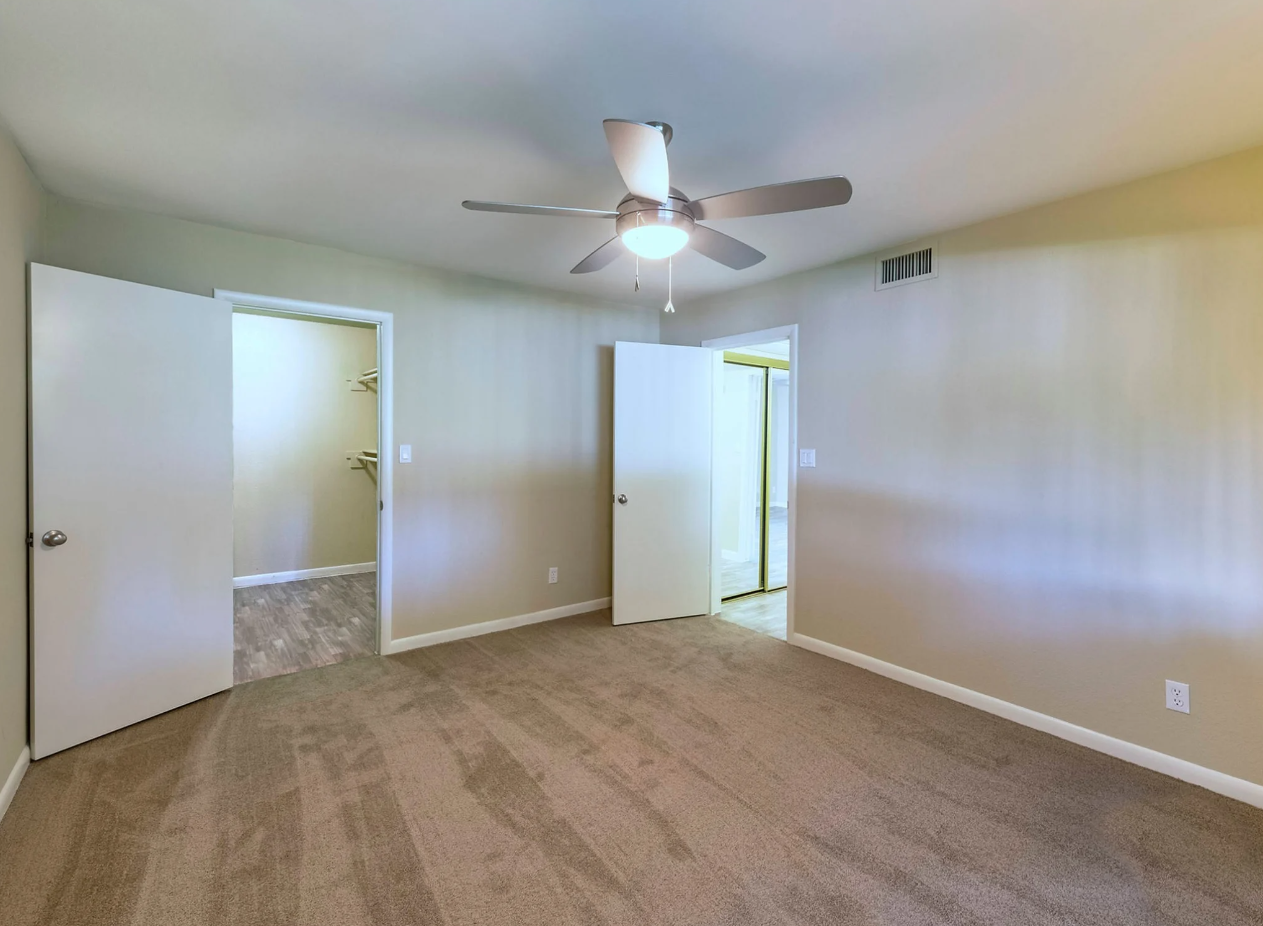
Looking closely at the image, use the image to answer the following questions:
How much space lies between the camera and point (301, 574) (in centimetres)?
522

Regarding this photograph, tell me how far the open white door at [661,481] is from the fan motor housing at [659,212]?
2.00 m

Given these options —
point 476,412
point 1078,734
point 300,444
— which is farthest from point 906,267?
point 300,444

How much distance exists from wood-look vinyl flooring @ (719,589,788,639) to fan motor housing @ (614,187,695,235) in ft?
9.27

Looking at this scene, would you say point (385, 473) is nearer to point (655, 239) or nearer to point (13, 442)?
point (13, 442)

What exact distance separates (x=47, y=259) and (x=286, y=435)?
2.80 metres

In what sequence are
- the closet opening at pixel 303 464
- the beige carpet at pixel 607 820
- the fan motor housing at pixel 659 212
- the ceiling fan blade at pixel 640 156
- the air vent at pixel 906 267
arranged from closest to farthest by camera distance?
the ceiling fan blade at pixel 640 156
the beige carpet at pixel 607 820
the fan motor housing at pixel 659 212
the air vent at pixel 906 267
the closet opening at pixel 303 464

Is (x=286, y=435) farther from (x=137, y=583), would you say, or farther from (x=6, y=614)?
(x=6, y=614)

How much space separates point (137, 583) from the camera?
8.21 ft

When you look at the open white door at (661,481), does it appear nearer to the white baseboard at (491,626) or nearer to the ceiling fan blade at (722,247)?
the white baseboard at (491,626)

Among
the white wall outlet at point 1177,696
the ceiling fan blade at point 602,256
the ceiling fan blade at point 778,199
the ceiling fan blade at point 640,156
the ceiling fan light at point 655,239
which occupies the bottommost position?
the white wall outlet at point 1177,696

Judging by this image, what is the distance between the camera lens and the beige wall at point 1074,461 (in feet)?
6.79

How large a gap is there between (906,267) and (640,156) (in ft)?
6.86

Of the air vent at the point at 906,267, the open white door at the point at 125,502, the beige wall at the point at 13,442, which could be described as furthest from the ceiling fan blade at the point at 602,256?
the beige wall at the point at 13,442

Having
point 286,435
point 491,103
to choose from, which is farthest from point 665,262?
point 286,435
